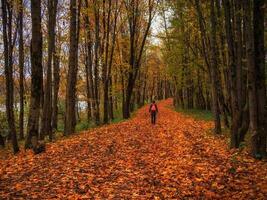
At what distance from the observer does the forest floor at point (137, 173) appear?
758 centimetres

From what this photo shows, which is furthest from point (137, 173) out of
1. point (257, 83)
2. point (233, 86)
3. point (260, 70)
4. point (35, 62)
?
point (35, 62)

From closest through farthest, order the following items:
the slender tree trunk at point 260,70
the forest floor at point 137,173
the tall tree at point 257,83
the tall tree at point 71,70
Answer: the forest floor at point 137,173, the slender tree trunk at point 260,70, the tall tree at point 257,83, the tall tree at point 71,70

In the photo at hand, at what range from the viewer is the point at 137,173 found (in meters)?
9.43

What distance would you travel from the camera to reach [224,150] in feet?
40.2

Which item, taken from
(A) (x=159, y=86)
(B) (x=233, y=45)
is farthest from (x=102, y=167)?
(A) (x=159, y=86)

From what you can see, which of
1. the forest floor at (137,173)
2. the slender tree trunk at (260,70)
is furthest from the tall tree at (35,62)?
the slender tree trunk at (260,70)

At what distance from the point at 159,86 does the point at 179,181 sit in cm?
8029

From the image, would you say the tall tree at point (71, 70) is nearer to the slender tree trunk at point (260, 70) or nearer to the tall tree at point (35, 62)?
the tall tree at point (35, 62)

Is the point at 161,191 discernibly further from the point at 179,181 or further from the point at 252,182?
the point at 252,182

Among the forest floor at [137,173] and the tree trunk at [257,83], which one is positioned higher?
the tree trunk at [257,83]

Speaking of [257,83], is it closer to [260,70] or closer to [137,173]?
[260,70]

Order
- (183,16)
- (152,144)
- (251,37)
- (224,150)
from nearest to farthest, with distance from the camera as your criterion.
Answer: (251,37), (224,150), (152,144), (183,16)

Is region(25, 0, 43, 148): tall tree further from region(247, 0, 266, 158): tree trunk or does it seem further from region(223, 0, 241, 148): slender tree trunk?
region(247, 0, 266, 158): tree trunk

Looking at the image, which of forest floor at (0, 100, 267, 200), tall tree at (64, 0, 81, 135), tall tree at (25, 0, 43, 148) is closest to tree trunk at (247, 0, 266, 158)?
forest floor at (0, 100, 267, 200)
